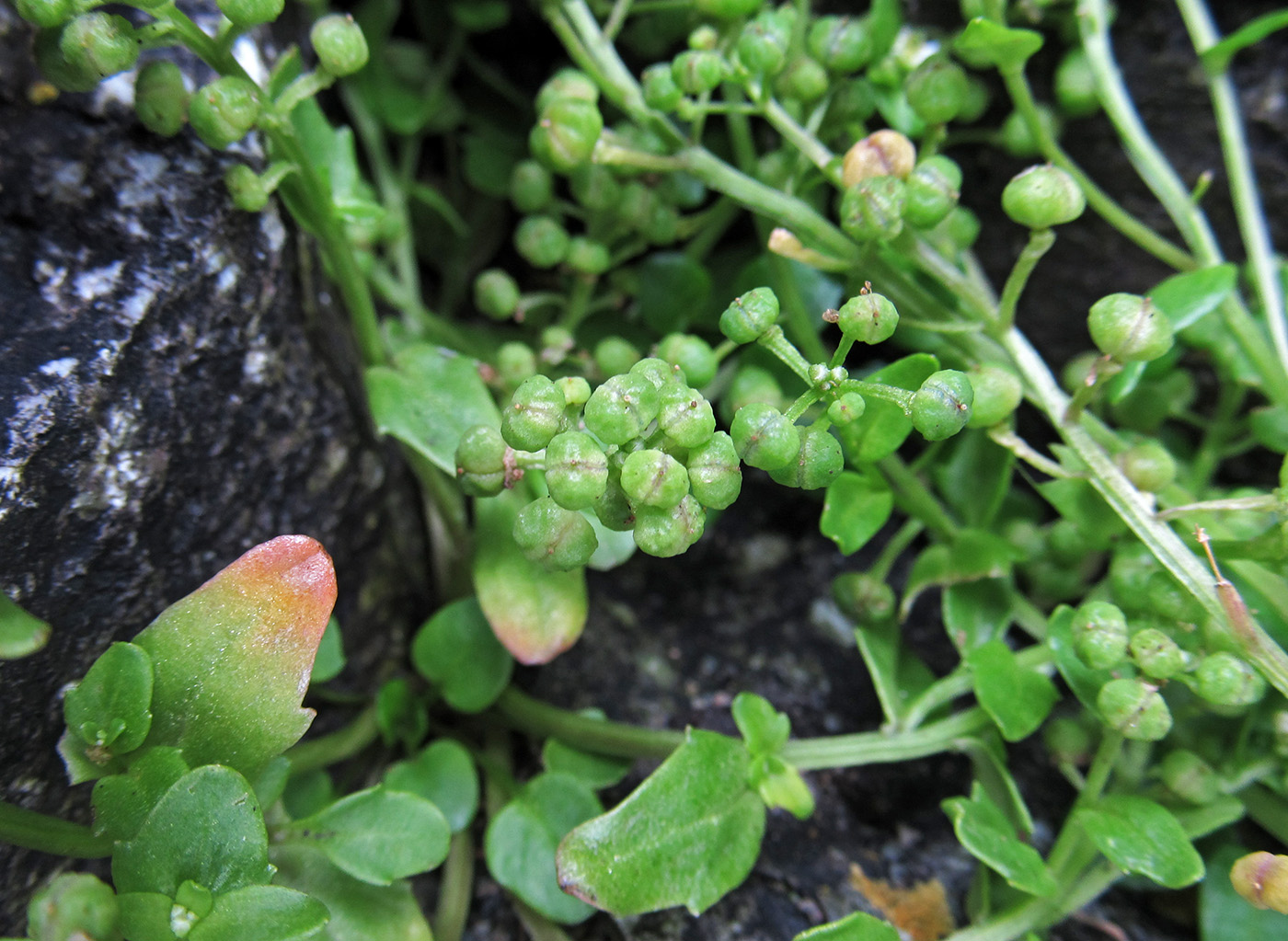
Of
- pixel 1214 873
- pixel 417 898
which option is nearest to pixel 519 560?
pixel 417 898

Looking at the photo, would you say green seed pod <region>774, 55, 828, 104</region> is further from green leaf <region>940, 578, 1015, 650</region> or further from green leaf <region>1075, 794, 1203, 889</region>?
green leaf <region>1075, 794, 1203, 889</region>

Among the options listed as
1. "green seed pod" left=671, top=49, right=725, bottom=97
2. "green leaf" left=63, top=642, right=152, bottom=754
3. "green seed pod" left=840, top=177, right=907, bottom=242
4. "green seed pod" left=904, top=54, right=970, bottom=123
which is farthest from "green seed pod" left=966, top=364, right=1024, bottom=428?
"green leaf" left=63, top=642, right=152, bottom=754

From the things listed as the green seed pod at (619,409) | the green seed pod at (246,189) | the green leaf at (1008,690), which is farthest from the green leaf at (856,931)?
the green seed pod at (246,189)

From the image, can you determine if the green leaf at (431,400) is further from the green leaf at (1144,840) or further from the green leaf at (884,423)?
the green leaf at (1144,840)

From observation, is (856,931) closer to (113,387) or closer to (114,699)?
(114,699)

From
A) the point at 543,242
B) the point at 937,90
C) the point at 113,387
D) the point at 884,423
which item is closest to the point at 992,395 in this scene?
the point at 884,423
